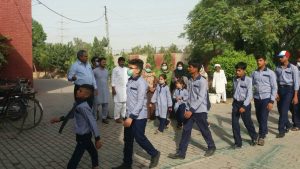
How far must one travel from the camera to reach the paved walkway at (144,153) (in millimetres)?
6324

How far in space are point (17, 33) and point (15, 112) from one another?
870cm

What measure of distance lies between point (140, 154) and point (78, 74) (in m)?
2.72

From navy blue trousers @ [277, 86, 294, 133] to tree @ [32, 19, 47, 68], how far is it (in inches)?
1540

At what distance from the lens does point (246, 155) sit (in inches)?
270

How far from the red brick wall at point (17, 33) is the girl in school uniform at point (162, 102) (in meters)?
9.64

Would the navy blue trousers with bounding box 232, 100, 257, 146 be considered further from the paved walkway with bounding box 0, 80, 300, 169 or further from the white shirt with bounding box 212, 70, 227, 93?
the white shirt with bounding box 212, 70, 227, 93

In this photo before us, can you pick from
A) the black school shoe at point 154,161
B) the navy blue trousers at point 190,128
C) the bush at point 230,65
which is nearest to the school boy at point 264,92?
the navy blue trousers at point 190,128

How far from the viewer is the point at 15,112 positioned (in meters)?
9.26

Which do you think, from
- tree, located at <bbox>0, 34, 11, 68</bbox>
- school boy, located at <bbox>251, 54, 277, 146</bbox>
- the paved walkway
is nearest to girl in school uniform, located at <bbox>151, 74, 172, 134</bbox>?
the paved walkway

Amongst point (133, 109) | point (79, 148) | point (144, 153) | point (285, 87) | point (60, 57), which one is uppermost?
point (60, 57)

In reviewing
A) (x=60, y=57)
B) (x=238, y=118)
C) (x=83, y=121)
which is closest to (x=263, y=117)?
(x=238, y=118)

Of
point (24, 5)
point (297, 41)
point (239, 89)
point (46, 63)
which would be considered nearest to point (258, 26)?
point (297, 41)

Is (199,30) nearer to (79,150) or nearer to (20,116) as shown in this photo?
(20,116)

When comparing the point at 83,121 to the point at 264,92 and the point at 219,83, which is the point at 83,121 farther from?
the point at 219,83
